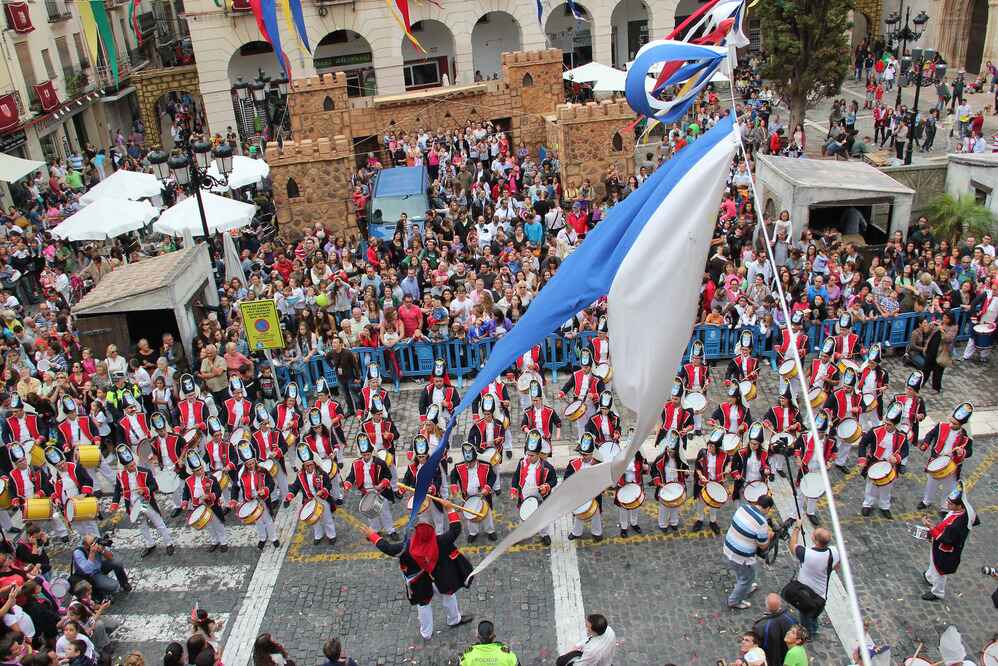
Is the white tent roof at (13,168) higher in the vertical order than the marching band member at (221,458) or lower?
higher

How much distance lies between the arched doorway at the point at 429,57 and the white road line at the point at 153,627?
1298 inches

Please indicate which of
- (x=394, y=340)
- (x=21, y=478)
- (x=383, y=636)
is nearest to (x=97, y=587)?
(x=21, y=478)

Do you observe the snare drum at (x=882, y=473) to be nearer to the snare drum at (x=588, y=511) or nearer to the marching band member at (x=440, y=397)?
the snare drum at (x=588, y=511)

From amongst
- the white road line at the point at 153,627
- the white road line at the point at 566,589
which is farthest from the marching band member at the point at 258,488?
the white road line at the point at 566,589

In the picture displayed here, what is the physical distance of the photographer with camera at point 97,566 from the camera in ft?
33.8

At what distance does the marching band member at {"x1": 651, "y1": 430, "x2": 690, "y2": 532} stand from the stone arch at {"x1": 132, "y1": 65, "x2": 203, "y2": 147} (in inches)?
1314

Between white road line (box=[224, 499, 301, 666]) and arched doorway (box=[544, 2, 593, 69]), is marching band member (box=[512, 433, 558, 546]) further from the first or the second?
arched doorway (box=[544, 2, 593, 69])

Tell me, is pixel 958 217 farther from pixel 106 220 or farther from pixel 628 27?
pixel 628 27

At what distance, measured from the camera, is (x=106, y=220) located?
64.7 ft

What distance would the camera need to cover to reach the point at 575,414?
12.9 m

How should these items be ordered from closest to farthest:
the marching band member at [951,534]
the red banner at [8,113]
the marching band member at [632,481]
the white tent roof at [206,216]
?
the marching band member at [951,534]
the marching band member at [632,481]
the white tent roof at [206,216]
the red banner at [8,113]

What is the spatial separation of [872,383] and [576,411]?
4178mm

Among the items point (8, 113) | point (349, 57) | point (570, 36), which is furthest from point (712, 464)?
point (570, 36)

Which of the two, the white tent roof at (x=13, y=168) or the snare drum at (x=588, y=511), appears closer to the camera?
the snare drum at (x=588, y=511)
